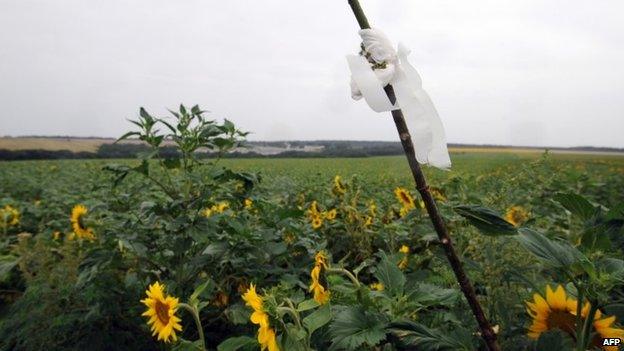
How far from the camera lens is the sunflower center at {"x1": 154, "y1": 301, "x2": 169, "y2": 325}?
1477mm

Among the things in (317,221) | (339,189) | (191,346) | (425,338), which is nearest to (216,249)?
(191,346)

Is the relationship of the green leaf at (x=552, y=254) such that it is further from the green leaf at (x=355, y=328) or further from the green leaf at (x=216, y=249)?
the green leaf at (x=216, y=249)

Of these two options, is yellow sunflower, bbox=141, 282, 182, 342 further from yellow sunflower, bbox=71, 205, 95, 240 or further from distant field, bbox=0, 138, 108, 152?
distant field, bbox=0, 138, 108, 152

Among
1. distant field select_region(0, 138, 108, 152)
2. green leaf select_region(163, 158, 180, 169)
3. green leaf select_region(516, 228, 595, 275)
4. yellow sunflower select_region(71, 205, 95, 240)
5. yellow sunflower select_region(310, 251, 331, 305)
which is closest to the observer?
green leaf select_region(516, 228, 595, 275)

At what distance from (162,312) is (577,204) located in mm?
1263

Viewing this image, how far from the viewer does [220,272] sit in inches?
76.1

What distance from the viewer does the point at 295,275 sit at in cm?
183

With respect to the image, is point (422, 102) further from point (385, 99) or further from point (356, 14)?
point (356, 14)

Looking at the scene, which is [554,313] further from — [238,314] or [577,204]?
[238,314]

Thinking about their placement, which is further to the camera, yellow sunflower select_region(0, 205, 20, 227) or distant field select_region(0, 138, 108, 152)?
distant field select_region(0, 138, 108, 152)

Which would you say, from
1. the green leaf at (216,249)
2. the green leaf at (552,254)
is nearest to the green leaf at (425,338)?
the green leaf at (552,254)

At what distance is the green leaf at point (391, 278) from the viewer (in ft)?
3.61

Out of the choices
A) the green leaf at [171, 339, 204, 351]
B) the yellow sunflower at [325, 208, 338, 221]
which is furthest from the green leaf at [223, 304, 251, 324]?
the yellow sunflower at [325, 208, 338, 221]

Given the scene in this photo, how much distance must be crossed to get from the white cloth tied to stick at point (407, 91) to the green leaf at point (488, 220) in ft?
0.31
